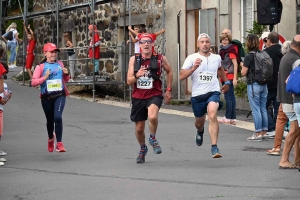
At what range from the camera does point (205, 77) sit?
12320 millimetres

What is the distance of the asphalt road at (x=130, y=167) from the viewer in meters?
9.52

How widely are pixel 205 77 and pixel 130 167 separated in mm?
1700

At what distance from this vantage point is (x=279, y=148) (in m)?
12.6

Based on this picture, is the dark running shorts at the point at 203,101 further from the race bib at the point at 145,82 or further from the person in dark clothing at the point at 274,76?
the person in dark clothing at the point at 274,76

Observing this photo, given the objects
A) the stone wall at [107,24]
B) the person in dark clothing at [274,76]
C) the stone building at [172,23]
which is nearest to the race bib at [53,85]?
the person in dark clothing at [274,76]

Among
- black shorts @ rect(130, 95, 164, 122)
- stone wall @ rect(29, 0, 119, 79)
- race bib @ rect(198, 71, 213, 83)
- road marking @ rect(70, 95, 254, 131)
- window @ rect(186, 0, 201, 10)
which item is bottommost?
road marking @ rect(70, 95, 254, 131)

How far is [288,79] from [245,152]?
265cm

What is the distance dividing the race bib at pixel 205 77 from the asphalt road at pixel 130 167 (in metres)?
1.06

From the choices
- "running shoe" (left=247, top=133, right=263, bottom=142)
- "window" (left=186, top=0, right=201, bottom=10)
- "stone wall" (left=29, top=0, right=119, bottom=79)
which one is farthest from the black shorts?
"stone wall" (left=29, top=0, right=119, bottom=79)

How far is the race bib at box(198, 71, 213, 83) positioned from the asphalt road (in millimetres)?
1064

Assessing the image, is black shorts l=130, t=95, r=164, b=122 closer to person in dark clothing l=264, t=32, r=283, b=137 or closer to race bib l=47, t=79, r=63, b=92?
race bib l=47, t=79, r=63, b=92

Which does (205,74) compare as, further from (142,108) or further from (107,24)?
(107,24)

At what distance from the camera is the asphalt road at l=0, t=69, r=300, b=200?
31.2 ft

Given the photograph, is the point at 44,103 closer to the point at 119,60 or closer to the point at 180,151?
the point at 180,151
